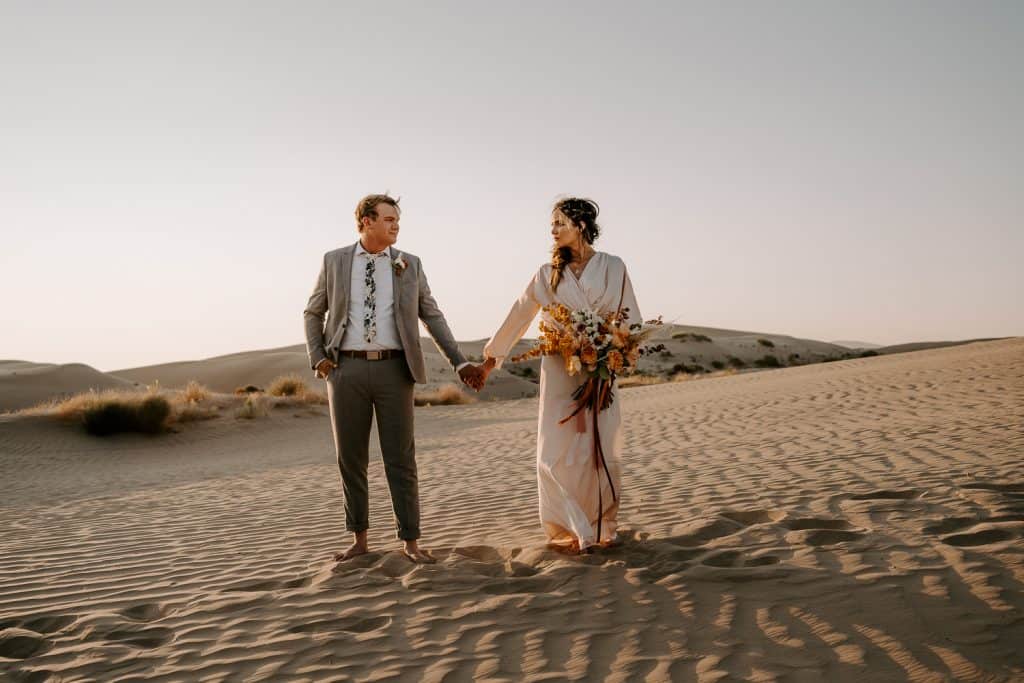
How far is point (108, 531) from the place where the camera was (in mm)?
7449

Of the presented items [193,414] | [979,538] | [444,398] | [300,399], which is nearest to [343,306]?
[979,538]

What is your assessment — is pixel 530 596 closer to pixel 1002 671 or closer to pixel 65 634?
pixel 1002 671

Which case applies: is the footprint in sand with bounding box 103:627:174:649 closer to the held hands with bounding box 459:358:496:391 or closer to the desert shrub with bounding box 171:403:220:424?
the held hands with bounding box 459:358:496:391

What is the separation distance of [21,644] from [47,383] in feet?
115

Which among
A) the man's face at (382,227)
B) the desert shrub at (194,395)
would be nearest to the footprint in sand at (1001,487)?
the man's face at (382,227)

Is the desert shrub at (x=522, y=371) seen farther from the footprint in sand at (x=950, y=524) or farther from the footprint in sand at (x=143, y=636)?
the footprint in sand at (x=143, y=636)

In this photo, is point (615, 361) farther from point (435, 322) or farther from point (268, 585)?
point (268, 585)

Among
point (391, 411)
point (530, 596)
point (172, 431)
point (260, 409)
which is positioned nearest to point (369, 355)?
point (391, 411)

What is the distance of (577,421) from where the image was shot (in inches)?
208

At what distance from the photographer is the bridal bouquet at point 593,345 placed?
16.8ft

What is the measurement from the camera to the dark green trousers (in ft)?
17.0

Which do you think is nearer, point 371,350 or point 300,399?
point 371,350

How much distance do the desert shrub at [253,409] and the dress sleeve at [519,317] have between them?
49.0 ft

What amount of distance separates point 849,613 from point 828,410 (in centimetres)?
1028
